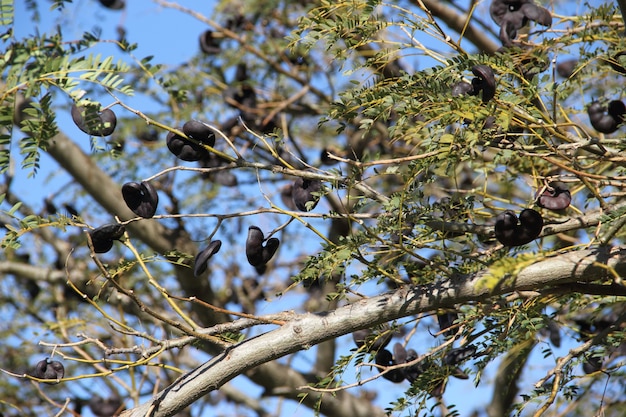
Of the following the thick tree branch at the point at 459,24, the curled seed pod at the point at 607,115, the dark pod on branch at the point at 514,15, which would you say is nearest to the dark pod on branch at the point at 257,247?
the dark pod on branch at the point at 514,15

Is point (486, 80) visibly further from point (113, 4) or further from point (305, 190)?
point (113, 4)

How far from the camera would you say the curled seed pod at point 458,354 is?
5.60 ft

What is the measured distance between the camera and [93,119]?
155 centimetres

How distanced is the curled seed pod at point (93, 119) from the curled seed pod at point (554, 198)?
0.92 meters

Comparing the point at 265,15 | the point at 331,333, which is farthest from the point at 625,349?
the point at 265,15

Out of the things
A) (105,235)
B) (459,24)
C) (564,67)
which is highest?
(459,24)

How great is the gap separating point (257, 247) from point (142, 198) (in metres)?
0.25

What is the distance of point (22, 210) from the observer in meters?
3.13

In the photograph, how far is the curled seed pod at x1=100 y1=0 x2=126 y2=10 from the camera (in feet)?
10.8

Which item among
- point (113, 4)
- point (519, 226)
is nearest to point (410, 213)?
point (519, 226)

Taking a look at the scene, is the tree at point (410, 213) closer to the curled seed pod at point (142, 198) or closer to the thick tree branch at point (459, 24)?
the curled seed pod at point (142, 198)

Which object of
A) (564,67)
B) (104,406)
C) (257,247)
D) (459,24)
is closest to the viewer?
(257,247)

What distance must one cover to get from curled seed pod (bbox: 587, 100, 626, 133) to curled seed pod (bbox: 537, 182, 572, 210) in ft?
1.18

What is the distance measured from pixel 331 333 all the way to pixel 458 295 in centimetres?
26
